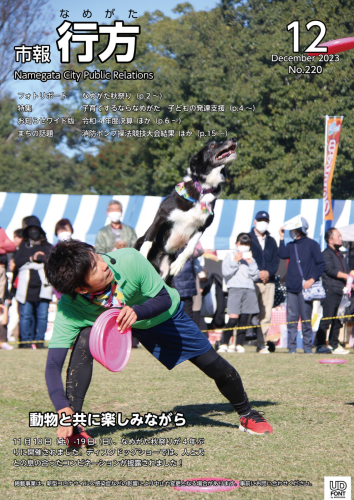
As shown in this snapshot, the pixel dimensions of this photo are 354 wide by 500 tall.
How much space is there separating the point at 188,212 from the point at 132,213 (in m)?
6.41

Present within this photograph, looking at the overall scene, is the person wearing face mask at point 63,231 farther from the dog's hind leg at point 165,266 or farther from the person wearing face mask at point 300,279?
the person wearing face mask at point 300,279

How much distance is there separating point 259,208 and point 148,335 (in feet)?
28.8

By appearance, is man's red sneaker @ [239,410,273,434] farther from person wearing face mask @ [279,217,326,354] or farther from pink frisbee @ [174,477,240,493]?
person wearing face mask @ [279,217,326,354]

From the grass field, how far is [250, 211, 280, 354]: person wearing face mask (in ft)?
7.19

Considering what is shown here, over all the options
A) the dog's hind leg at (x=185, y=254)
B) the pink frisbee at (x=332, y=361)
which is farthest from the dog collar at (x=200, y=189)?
the pink frisbee at (x=332, y=361)

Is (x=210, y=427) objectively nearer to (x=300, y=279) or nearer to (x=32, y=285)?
(x=300, y=279)

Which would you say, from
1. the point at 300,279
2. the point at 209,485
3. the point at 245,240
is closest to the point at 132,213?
the point at 245,240

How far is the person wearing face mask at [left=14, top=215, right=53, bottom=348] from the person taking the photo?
29.6 ft

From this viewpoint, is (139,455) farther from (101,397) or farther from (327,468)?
(101,397)

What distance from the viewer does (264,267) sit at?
9461 mm

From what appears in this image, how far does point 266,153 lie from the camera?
2009 centimetres

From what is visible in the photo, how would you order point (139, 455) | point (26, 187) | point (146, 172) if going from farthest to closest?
point (26, 187), point (146, 172), point (139, 455)

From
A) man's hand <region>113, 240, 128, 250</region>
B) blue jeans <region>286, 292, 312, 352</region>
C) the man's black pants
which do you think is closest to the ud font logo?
man's hand <region>113, 240, 128, 250</region>

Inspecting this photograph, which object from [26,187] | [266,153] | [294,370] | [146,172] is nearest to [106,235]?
[294,370]
